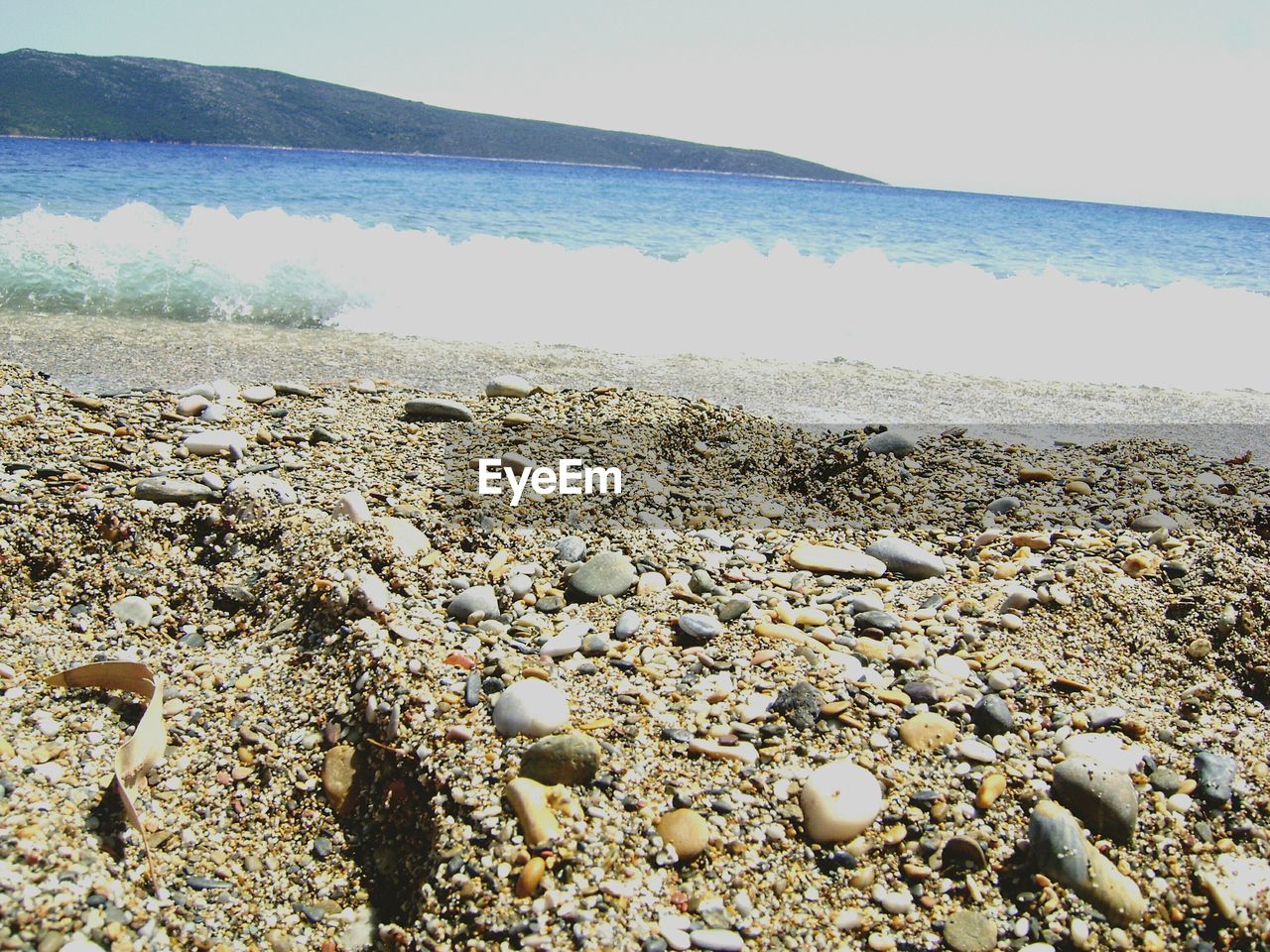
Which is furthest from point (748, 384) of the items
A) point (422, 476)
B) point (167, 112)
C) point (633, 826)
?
point (167, 112)

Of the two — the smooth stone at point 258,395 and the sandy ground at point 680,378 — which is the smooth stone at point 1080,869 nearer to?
the sandy ground at point 680,378

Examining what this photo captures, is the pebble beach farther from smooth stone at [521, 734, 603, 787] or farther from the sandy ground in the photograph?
the sandy ground

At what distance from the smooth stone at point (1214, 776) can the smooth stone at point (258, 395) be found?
11.0ft

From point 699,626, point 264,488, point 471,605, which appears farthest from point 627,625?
point 264,488

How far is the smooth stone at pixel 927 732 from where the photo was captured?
1625 mm

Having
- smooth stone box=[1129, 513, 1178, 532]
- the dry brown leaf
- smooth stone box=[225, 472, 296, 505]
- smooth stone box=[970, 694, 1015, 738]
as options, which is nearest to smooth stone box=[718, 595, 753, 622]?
smooth stone box=[970, 694, 1015, 738]

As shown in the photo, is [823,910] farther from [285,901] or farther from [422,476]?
[422,476]

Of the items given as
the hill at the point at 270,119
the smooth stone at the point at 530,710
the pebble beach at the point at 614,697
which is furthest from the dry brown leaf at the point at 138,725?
the hill at the point at 270,119

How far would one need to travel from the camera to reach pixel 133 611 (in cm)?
209

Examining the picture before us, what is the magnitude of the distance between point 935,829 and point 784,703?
367 mm

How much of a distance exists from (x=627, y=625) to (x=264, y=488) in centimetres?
129

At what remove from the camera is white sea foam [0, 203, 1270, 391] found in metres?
6.39

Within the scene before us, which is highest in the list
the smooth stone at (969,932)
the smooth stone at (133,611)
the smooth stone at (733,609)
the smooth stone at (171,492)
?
the smooth stone at (733,609)

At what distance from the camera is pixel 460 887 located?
1313 millimetres
